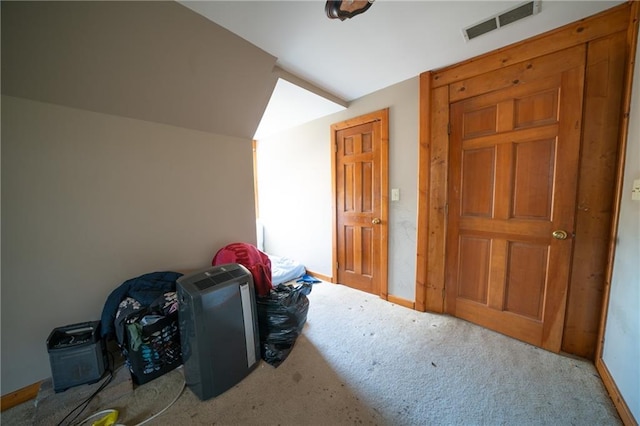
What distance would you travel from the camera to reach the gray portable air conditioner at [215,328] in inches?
49.1

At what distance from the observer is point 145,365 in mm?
1416

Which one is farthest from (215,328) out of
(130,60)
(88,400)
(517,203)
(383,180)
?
(517,203)

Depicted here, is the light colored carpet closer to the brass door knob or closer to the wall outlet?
the brass door knob

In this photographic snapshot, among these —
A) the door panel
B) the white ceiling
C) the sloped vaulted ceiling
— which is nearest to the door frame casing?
the door panel

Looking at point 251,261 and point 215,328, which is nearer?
point 215,328

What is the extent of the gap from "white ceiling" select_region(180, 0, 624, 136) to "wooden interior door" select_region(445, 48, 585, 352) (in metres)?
0.36

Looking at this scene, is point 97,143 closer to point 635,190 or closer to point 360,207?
point 360,207

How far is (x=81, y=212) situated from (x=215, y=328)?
124cm

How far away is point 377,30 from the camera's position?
1.51 meters

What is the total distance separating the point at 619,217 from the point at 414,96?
171 centimetres

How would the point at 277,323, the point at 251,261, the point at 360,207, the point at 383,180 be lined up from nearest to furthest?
1. the point at 277,323
2. the point at 251,261
3. the point at 383,180
4. the point at 360,207

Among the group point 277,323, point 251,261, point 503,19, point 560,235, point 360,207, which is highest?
point 503,19

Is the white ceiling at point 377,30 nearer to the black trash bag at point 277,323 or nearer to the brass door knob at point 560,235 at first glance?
the brass door knob at point 560,235

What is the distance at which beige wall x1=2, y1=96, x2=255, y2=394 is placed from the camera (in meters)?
1.29
